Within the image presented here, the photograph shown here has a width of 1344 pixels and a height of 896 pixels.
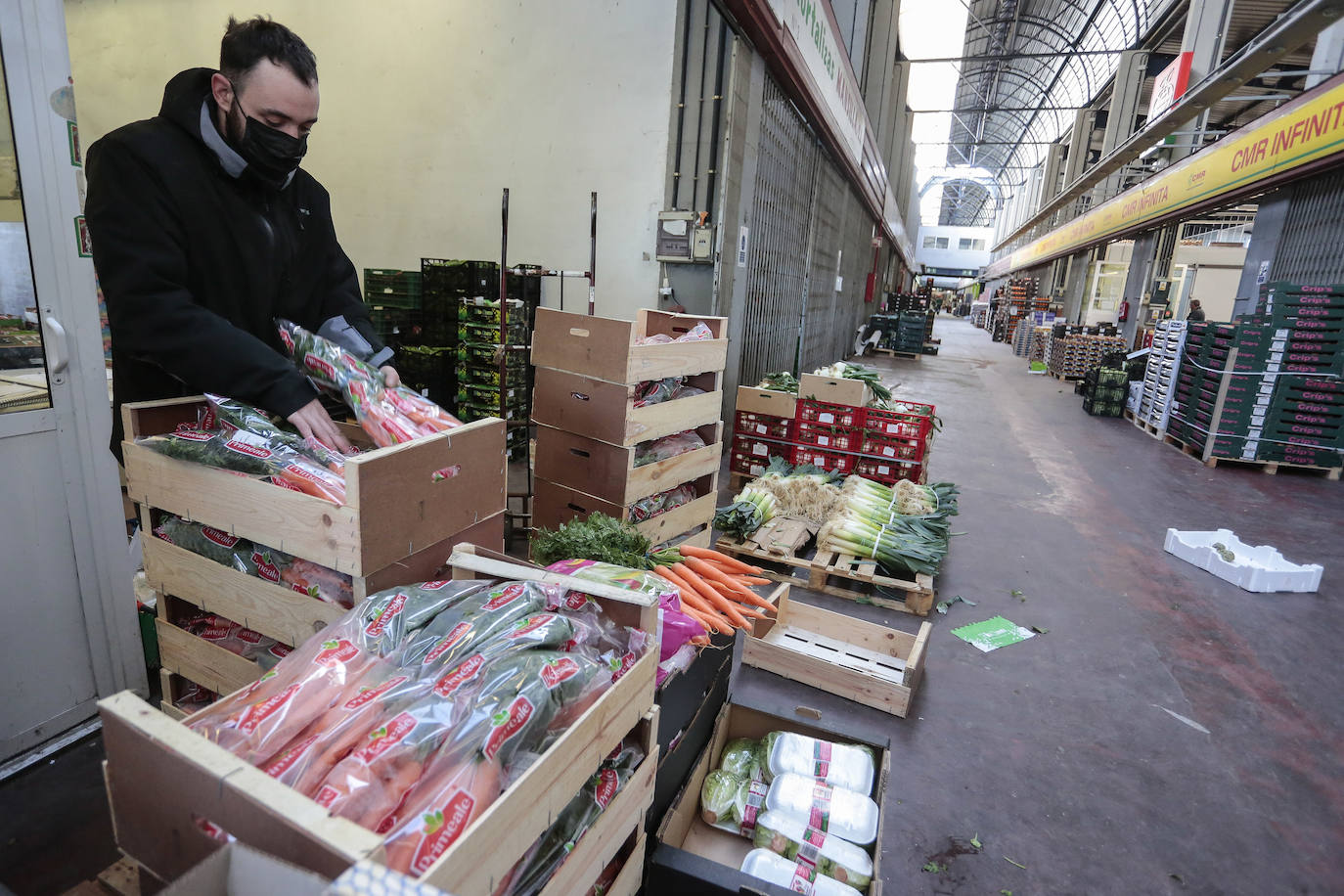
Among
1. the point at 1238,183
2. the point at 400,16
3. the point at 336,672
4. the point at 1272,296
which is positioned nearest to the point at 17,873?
the point at 336,672

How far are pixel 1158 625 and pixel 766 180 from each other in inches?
209

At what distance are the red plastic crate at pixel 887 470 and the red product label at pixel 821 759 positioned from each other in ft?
11.8

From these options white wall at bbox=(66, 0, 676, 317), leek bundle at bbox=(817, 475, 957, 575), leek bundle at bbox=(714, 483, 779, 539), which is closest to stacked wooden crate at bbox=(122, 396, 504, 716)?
leek bundle at bbox=(714, 483, 779, 539)

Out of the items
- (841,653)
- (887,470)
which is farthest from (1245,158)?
(841,653)

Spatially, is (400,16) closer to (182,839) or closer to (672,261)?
(672,261)

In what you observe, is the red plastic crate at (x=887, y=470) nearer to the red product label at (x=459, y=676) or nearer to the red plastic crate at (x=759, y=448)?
the red plastic crate at (x=759, y=448)

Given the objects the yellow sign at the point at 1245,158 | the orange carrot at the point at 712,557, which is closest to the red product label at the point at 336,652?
the orange carrot at the point at 712,557

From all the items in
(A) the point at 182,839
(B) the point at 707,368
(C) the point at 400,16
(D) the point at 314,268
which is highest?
(C) the point at 400,16

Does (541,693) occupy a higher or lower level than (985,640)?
higher

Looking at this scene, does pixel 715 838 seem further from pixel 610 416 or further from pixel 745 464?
pixel 745 464

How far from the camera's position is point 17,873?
5.88ft

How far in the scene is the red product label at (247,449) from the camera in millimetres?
1553

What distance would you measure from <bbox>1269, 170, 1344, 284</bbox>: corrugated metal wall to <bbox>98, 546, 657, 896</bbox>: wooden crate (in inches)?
439

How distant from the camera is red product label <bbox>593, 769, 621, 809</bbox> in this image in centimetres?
137
